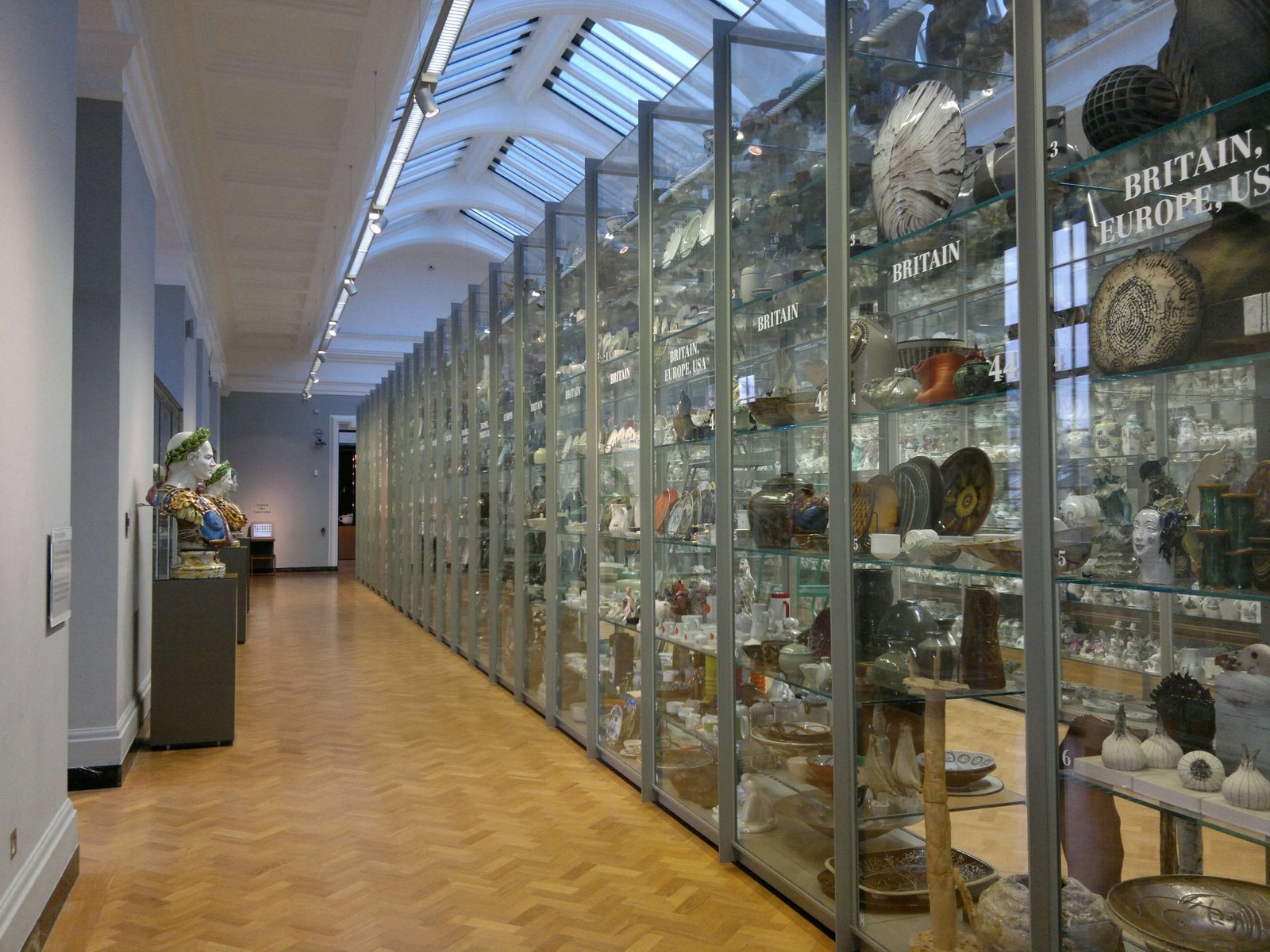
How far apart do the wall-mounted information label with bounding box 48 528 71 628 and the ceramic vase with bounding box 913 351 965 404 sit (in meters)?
3.11

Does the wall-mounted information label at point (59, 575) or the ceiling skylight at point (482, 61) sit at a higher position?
the ceiling skylight at point (482, 61)

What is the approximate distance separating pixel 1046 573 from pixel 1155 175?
→ 90cm

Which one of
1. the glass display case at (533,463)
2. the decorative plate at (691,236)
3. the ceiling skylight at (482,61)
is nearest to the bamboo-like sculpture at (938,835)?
the decorative plate at (691,236)

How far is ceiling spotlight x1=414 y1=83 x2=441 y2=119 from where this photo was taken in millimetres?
5477

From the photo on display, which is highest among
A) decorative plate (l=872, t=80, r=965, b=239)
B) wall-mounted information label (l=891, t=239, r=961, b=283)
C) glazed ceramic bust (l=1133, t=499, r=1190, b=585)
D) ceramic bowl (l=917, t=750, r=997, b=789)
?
decorative plate (l=872, t=80, r=965, b=239)

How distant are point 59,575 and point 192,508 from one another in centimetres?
249

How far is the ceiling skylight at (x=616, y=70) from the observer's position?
10719mm

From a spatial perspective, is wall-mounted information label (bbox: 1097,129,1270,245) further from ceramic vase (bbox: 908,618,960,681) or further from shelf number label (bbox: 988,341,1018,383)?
ceramic vase (bbox: 908,618,960,681)

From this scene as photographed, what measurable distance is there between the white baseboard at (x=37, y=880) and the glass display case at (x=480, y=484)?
433 centimetres

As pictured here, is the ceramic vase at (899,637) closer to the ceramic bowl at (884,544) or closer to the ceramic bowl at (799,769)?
the ceramic bowl at (884,544)

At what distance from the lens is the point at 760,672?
3693mm

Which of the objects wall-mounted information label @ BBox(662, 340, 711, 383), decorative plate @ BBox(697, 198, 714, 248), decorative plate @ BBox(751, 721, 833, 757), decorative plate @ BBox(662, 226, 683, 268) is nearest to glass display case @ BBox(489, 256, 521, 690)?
decorative plate @ BBox(662, 226, 683, 268)

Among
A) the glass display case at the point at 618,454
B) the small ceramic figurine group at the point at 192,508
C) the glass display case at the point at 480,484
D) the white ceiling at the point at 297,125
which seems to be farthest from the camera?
the glass display case at the point at 480,484

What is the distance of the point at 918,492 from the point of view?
287cm
